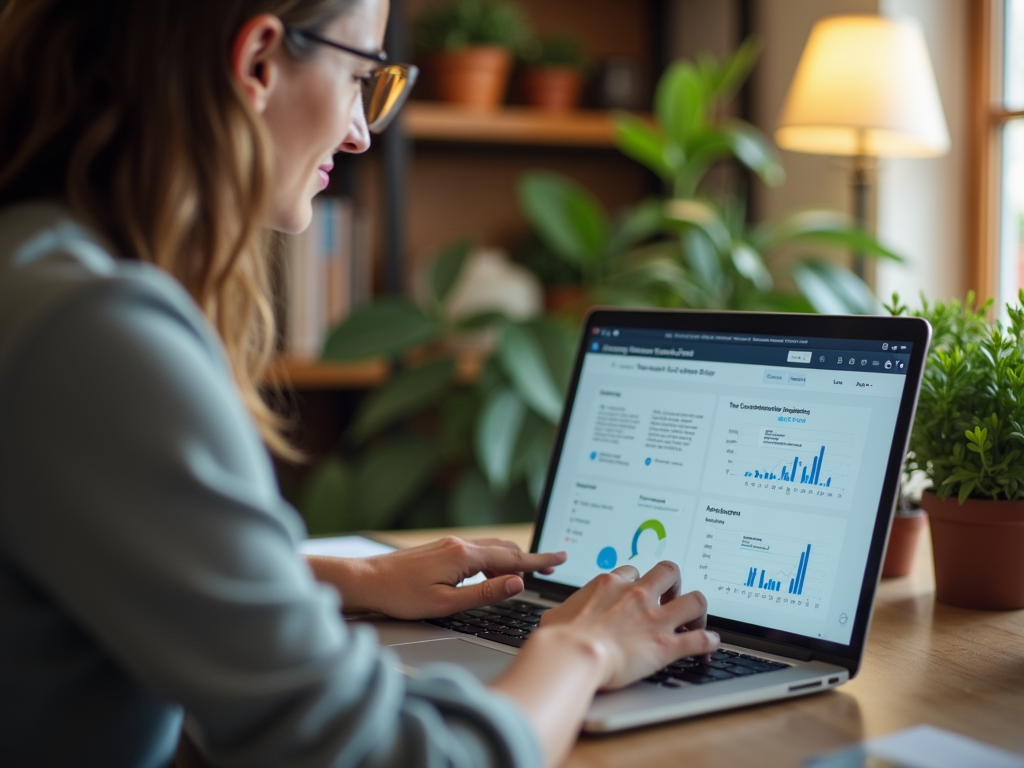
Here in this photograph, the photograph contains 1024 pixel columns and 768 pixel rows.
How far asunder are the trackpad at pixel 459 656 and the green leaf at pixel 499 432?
116 cm

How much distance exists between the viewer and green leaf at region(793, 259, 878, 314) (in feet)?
6.63

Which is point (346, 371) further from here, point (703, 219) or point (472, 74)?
point (703, 219)

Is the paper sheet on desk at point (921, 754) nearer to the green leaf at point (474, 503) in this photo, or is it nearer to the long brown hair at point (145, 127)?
the long brown hair at point (145, 127)

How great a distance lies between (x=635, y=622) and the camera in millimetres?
734

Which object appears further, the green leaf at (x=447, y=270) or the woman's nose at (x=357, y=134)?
the green leaf at (x=447, y=270)

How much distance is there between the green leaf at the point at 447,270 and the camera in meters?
2.19

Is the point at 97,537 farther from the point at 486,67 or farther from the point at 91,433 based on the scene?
the point at 486,67

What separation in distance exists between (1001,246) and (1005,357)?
1364mm

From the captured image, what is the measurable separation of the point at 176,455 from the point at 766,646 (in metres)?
0.48

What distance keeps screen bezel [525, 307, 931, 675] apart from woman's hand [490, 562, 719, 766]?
7 cm

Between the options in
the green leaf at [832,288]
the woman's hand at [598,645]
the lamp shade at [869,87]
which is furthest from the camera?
the green leaf at [832,288]

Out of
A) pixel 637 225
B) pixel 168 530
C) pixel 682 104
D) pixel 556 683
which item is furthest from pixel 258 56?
pixel 682 104

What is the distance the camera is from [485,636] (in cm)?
86

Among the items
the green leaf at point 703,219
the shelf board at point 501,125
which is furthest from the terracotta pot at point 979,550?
the shelf board at point 501,125
